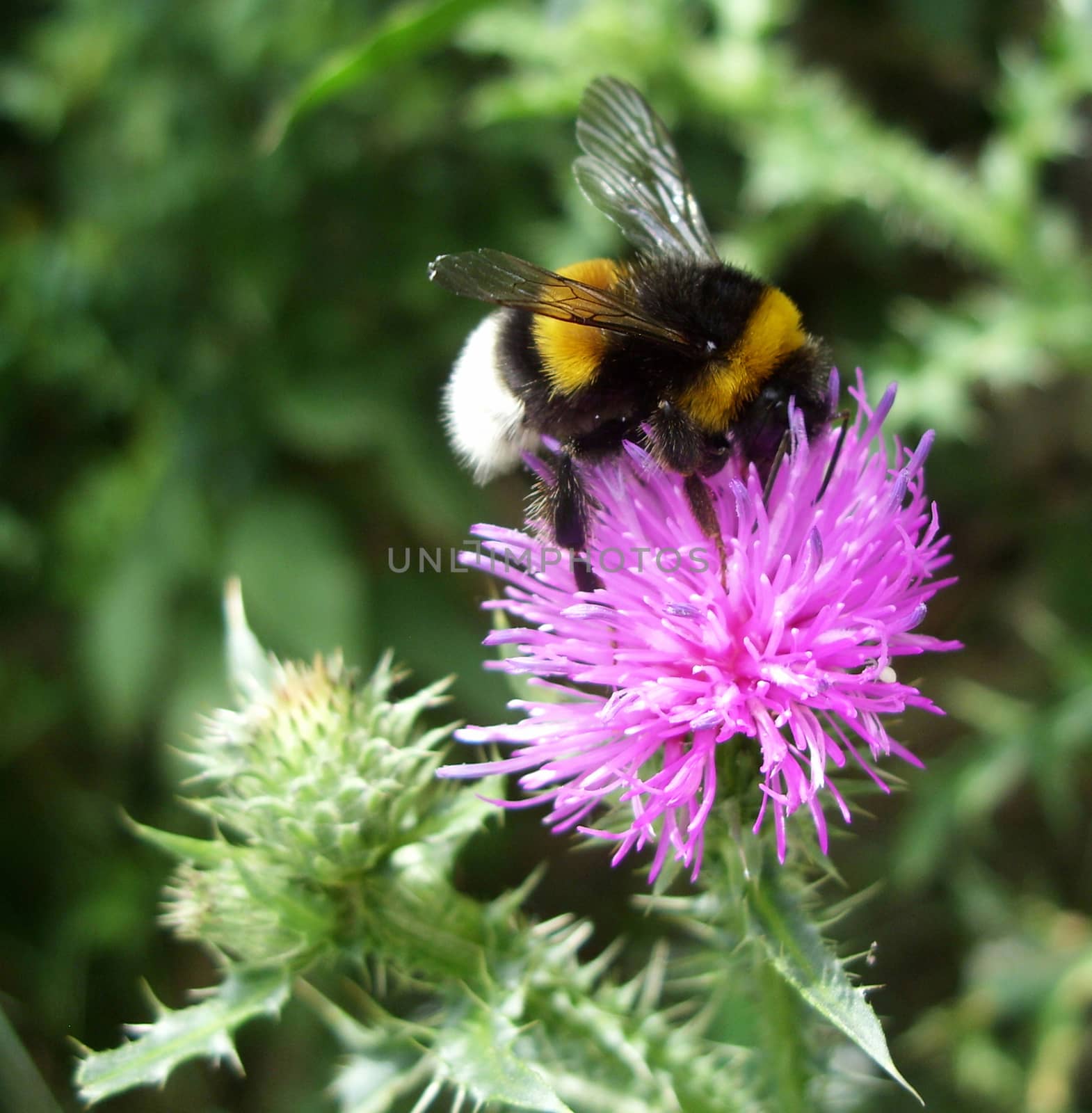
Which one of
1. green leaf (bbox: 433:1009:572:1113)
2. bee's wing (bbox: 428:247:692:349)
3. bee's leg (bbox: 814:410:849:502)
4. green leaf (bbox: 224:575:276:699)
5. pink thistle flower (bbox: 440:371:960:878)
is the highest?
bee's wing (bbox: 428:247:692:349)

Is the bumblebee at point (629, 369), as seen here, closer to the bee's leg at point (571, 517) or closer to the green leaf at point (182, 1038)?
the bee's leg at point (571, 517)

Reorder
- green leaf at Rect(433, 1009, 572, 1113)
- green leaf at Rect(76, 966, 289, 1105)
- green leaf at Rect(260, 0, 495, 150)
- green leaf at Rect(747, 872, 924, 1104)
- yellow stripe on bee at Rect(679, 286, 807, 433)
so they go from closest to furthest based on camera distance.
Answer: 1. green leaf at Rect(747, 872, 924, 1104)
2. green leaf at Rect(433, 1009, 572, 1113)
3. green leaf at Rect(76, 966, 289, 1105)
4. yellow stripe on bee at Rect(679, 286, 807, 433)
5. green leaf at Rect(260, 0, 495, 150)

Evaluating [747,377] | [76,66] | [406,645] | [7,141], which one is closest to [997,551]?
[406,645]

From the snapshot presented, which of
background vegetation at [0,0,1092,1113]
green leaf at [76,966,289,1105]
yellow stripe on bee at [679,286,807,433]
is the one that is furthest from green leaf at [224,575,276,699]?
background vegetation at [0,0,1092,1113]

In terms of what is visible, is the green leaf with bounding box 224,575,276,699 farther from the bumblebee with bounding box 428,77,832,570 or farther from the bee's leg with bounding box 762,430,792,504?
the bee's leg with bounding box 762,430,792,504

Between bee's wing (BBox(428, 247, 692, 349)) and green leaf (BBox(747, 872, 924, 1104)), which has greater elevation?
bee's wing (BBox(428, 247, 692, 349))

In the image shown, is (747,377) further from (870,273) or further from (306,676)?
(870,273)
